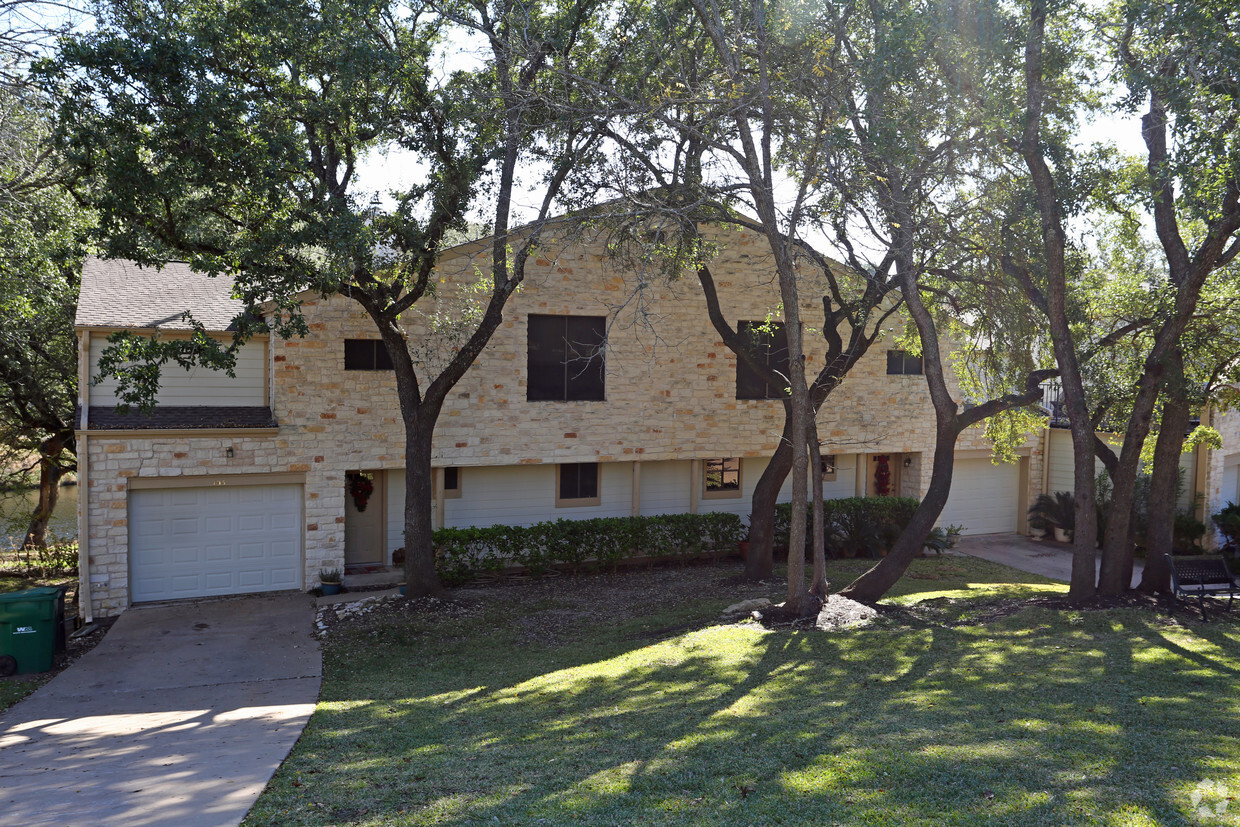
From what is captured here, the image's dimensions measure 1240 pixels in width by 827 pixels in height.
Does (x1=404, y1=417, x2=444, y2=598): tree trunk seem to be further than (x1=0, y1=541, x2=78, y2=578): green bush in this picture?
No

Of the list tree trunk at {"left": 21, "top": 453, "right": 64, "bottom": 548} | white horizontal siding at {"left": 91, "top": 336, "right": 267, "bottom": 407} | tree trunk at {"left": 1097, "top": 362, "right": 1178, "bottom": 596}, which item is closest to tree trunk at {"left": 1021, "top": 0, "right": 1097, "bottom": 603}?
tree trunk at {"left": 1097, "top": 362, "right": 1178, "bottom": 596}

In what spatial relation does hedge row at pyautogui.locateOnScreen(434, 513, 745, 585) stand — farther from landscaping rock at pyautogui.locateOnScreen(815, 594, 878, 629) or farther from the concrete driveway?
landscaping rock at pyautogui.locateOnScreen(815, 594, 878, 629)

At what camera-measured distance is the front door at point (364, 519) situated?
15570mm

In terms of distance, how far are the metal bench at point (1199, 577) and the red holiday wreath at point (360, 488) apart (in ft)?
43.3

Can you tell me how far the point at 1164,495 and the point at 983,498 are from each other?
8822 millimetres

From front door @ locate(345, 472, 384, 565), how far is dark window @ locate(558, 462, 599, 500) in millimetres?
3640

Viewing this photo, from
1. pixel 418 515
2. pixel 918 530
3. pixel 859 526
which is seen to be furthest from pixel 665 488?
pixel 918 530

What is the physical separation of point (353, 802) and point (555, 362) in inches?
441

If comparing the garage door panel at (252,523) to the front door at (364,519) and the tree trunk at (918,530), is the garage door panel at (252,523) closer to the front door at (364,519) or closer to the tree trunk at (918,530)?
the front door at (364,519)

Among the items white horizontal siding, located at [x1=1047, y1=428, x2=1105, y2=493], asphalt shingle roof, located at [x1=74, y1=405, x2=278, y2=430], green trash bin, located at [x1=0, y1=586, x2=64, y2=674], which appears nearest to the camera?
green trash bin, located at [x1=0, y1=586, x2=64, y2=674]

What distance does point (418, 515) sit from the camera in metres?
13.2

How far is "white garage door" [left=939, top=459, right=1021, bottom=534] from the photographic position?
20.3m

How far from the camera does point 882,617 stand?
37.7 feet

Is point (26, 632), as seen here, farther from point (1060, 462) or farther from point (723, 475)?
point (1060, 462)
